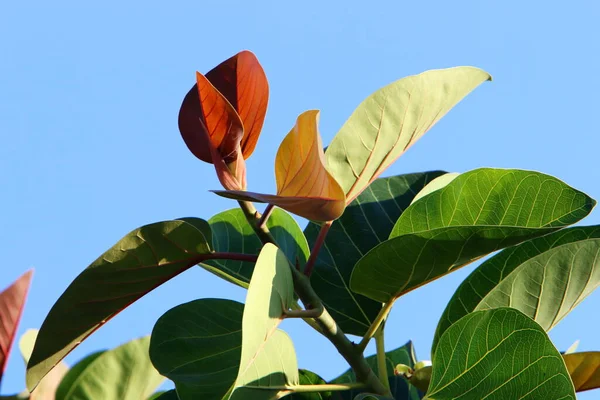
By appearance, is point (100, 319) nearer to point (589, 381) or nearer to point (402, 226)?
point (402, 226)

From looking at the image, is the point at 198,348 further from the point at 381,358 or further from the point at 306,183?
the point at 306,183

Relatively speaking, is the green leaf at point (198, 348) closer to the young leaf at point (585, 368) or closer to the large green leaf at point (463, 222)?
the large green leaf at point (463, 222)

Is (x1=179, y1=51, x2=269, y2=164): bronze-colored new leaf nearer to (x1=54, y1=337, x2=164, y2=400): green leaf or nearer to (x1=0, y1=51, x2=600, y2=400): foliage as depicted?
(x1=0, y1=51, x2=600, y2=400): foliage

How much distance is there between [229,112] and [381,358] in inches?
19.1

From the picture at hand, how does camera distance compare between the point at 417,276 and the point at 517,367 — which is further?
the point at 417,276

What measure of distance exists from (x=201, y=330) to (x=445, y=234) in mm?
438

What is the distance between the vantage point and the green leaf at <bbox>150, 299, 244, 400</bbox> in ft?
3.82

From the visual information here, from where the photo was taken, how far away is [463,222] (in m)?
1.13

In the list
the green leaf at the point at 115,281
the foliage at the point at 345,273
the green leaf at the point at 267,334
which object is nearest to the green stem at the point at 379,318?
the foliage at the point at 345,273

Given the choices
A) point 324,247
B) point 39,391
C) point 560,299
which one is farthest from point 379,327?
point 39,391

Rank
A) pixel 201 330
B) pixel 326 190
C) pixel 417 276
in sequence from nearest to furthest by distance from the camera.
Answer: pixel 326 190 → pixel 417 276 → pixel 201 330

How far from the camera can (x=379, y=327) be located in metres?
1.24

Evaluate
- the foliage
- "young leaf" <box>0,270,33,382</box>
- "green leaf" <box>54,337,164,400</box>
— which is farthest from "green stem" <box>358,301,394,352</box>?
"young leaf" <box>0,270,33,382</box>

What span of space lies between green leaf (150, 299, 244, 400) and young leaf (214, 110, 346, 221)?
12.9 inches
